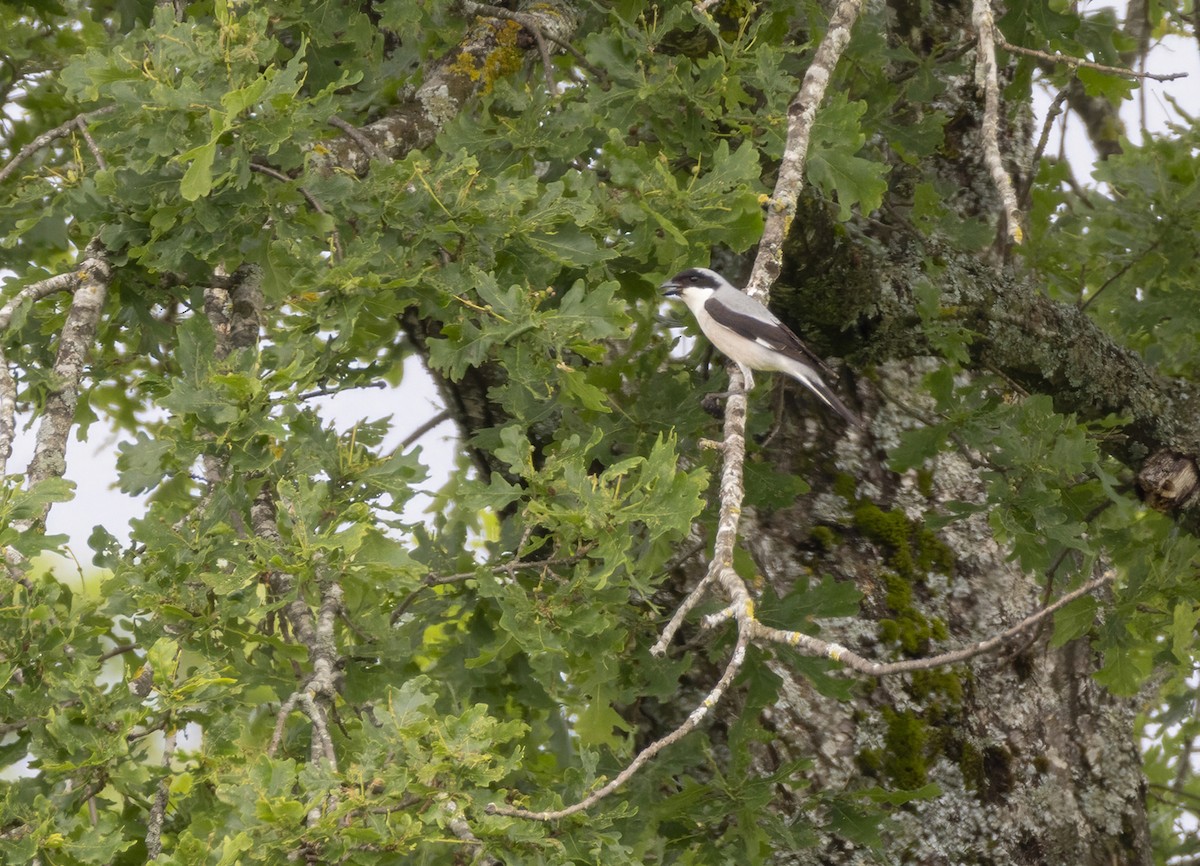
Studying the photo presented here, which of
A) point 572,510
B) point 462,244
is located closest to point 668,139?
point 462,244

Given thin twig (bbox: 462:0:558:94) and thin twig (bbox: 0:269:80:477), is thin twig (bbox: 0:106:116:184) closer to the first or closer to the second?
thin twig (bbox: 0:269:80:477)

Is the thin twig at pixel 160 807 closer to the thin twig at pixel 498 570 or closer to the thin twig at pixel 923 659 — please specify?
the thin twig at pixel 498 570

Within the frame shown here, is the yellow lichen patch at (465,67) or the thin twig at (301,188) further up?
the yellow lichen patch at (465,67)

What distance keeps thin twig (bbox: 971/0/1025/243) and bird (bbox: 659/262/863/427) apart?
4.06 ft

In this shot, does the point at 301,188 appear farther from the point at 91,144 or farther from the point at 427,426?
the point at 427,426

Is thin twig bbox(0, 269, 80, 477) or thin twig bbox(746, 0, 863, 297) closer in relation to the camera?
thin twig bbox(0, 269, 80, 477)

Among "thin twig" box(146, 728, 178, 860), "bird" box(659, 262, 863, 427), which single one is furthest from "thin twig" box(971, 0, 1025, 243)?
"thin twig" box(146, 728, 178, 860)

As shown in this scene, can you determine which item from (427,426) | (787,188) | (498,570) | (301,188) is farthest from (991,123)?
(427,426)

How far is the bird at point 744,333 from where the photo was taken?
193 inches

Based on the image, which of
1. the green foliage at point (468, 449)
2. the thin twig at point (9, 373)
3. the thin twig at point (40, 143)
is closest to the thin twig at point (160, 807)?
the green foliage at point (468, 449)

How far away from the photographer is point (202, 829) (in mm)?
2980

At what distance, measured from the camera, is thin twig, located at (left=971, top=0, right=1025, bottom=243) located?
3061mm

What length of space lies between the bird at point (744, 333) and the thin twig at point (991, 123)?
124 cm

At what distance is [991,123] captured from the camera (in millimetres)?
3355
